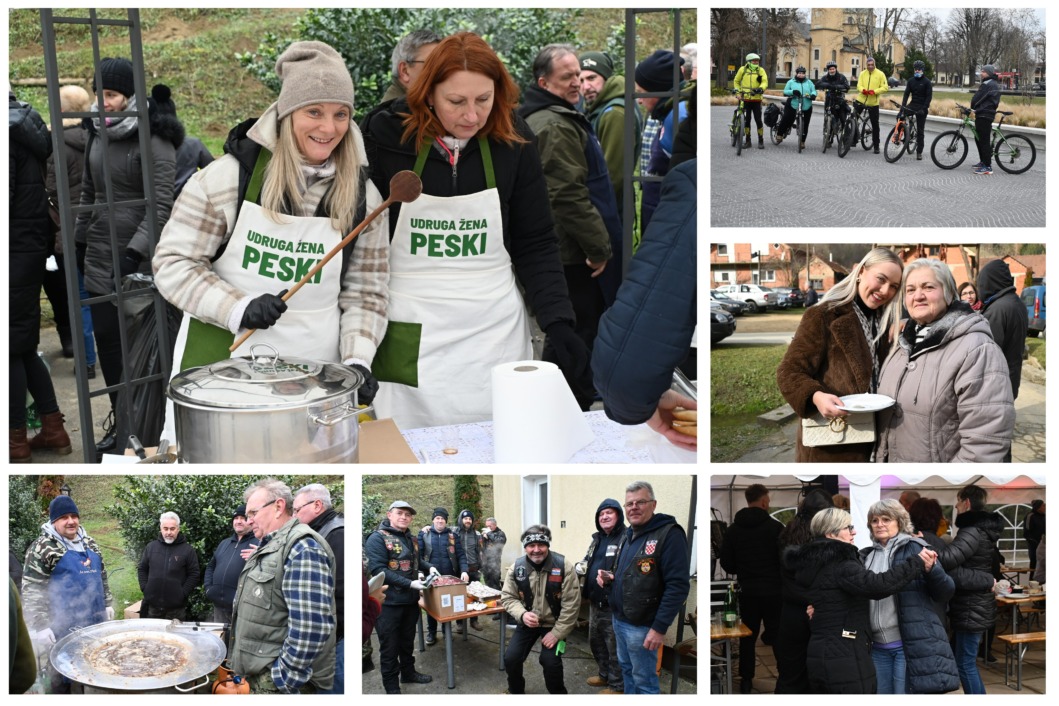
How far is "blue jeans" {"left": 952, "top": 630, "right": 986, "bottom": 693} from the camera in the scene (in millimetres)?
2061

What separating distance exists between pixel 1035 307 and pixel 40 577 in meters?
1.90

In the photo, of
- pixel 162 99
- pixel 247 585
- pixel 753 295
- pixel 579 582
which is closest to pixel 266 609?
pixel 247 585

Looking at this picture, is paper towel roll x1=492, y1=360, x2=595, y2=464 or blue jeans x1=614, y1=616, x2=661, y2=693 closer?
paper towel roll x1=492, y1=360, x2=595, y2=464

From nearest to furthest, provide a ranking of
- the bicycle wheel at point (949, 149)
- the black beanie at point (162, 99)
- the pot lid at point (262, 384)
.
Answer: the pot lid at point (262, 384), the bicycle wheel at point (949, 149), the black beanie at point (162, 99)

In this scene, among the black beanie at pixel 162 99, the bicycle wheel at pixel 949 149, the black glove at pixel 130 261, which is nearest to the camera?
the bicycle wheel at pixel 949 149

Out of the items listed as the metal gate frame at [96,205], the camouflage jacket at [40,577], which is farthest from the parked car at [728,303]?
the metal gate frame at [96,205]

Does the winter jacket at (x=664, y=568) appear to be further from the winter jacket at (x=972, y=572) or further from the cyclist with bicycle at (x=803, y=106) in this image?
the cyclist with bicycle at (x=803, y=106)

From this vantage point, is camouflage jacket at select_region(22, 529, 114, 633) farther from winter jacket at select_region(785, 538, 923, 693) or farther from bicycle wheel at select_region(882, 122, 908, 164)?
bicycle wheel at select_region(882, 122, 908, 164)

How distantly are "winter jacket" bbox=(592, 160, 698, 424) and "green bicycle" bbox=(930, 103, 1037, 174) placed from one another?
404 mm

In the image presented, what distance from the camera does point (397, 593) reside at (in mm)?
2102

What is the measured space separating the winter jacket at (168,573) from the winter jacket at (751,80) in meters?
1.30

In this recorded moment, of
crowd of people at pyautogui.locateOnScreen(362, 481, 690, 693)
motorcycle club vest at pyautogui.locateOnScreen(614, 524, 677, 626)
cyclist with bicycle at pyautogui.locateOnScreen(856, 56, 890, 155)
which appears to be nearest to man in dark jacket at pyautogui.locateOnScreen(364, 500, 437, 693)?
crowd of people at pyautogui.locateOnScreen(362, 481, 690, 693)

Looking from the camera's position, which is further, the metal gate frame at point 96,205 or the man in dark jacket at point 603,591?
the metal gate frame at point 96,205

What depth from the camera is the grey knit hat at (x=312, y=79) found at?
2090mm
